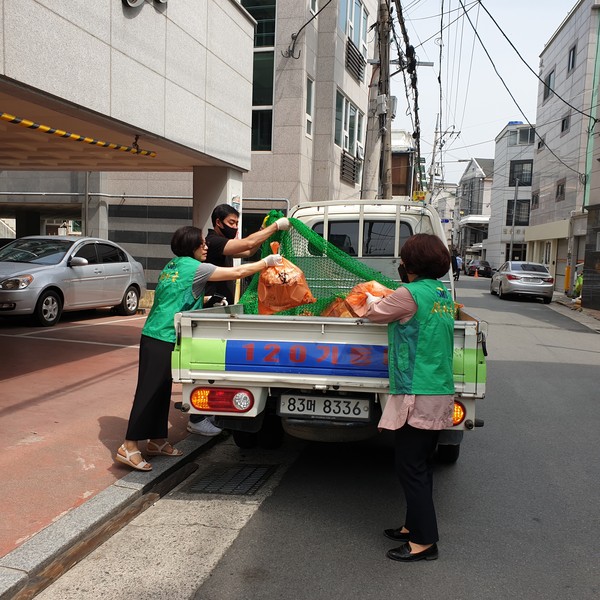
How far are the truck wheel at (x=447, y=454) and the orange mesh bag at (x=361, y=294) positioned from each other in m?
1.54

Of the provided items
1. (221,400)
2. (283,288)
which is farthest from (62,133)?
(221,400)

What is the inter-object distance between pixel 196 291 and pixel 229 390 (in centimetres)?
86

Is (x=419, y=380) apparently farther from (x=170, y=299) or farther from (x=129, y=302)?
(x=129, y=302)

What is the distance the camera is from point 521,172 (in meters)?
55.1

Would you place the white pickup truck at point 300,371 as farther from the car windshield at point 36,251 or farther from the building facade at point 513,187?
the building facade at point 513,187

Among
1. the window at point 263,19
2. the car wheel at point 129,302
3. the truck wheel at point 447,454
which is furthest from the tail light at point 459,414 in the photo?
the window at point 263,19

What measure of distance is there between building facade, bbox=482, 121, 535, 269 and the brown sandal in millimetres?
53201

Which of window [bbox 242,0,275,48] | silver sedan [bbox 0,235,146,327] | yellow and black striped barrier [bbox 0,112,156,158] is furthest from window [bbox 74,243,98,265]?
window [bbox 242,0,275,48]

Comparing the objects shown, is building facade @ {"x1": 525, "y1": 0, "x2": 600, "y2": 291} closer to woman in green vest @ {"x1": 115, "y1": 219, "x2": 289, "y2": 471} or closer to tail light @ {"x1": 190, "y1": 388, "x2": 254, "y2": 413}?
woman in green vest @ {"x1": 115, "y1": 219, "x2": 289, "y2": 471}

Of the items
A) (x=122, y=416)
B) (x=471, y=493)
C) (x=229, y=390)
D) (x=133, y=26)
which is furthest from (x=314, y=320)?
(x=133, y=26)

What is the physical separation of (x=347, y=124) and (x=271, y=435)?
18156mm

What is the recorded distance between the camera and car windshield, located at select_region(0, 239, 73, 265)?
11.1m

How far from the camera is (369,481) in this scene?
4625 mm

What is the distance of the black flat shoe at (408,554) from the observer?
11.1 feet
